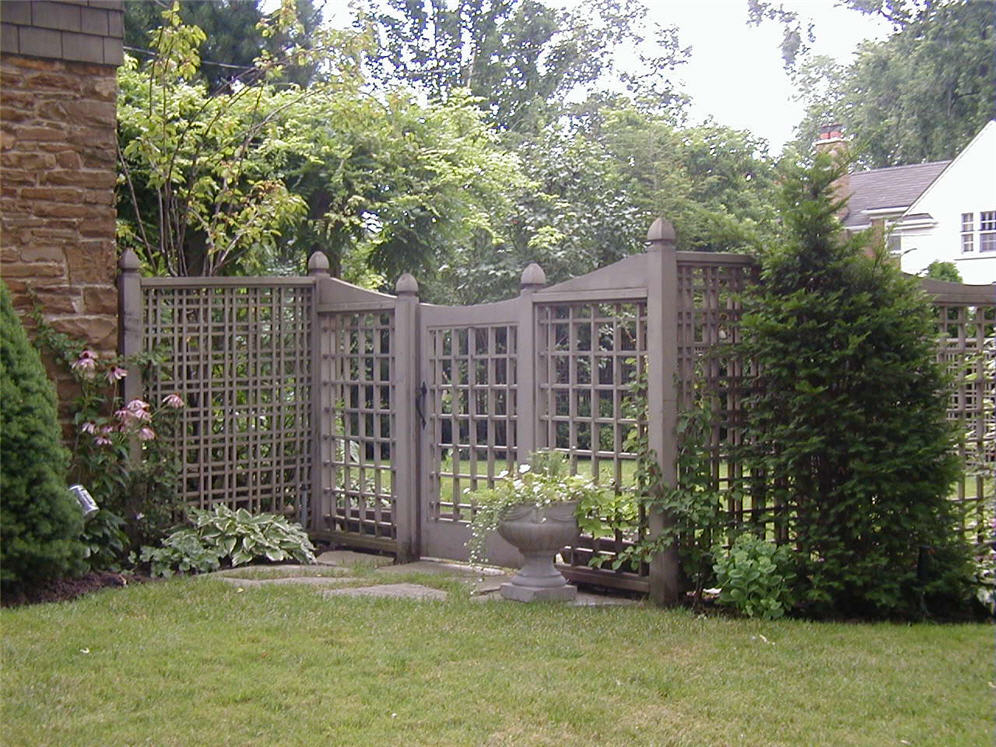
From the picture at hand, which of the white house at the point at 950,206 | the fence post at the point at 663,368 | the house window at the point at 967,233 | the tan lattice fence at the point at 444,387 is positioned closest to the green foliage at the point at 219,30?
the tan lattice fence at the point at 444,387

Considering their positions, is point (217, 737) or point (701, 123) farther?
point (701, 123)

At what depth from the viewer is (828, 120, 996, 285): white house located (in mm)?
24828

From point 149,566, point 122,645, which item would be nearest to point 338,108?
point 149,566

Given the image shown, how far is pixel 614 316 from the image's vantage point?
644 cm

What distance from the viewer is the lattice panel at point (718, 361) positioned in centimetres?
618

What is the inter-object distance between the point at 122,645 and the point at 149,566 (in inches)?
86.4

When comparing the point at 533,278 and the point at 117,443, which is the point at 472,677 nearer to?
the point at 533,278

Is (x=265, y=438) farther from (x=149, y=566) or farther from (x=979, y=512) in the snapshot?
(x=979, y=512)

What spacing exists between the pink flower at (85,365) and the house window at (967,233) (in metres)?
22.5

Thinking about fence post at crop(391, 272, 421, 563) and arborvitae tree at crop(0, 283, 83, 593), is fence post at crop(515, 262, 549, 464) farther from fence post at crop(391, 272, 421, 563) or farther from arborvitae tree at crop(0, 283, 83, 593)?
arborvitae tree at crop(0, 283, 83, 593)

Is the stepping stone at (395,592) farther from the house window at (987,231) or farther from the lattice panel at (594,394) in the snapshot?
the house window at (987,231)

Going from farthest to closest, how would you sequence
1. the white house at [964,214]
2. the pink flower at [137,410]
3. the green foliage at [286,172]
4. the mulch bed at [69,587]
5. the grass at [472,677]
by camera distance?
the white house at [964,214] < the green foliage at [286,172] < the pink flower at [137,410] < the mulch bed at [69,587] < the grass at [472,677]

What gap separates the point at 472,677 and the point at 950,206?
77.3 feet

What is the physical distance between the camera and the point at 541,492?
20.3ft
